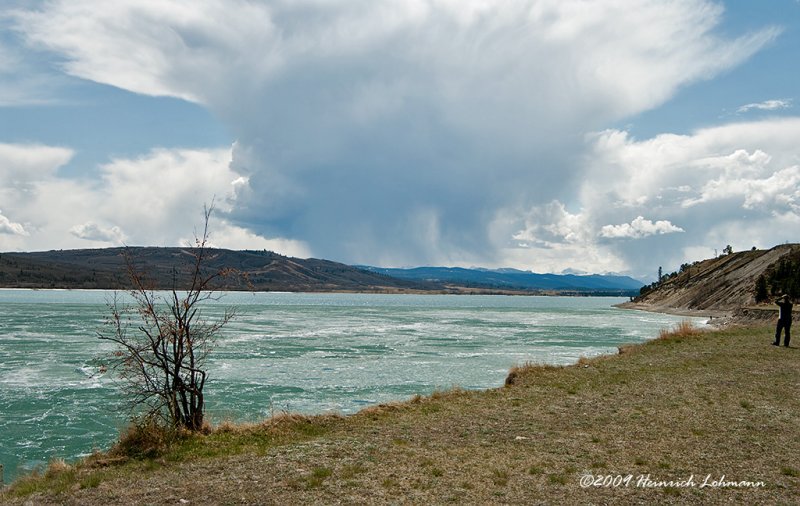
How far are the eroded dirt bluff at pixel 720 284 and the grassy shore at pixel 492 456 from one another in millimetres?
69134

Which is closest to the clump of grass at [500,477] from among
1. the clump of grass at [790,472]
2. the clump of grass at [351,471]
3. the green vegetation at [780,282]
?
the clump of grass at [351,471]

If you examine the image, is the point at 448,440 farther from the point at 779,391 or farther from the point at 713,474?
the point at 779,391

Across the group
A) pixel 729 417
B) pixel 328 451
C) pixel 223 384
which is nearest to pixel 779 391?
pixel 729 417

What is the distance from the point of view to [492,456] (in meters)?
10.2

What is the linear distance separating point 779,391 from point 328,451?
37.7 ft

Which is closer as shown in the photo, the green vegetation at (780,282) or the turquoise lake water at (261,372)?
the turquoise lake water at (261,372)

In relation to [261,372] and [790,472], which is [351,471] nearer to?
[790,472]

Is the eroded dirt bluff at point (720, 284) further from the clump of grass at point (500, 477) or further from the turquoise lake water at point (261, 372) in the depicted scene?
the clump of grass at point (500, 477)

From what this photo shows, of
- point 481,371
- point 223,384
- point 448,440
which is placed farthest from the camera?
point 481,371

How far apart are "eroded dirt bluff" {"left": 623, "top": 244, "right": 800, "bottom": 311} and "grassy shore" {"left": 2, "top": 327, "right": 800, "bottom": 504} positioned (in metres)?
69.1

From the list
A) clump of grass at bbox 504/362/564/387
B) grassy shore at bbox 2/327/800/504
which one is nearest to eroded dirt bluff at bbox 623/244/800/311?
clump of grass at bbox 504/362/564/387

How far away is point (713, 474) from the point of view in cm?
887

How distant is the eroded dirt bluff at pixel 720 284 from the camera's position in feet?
279

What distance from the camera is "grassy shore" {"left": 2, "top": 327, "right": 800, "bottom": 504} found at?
8367 millimetres
